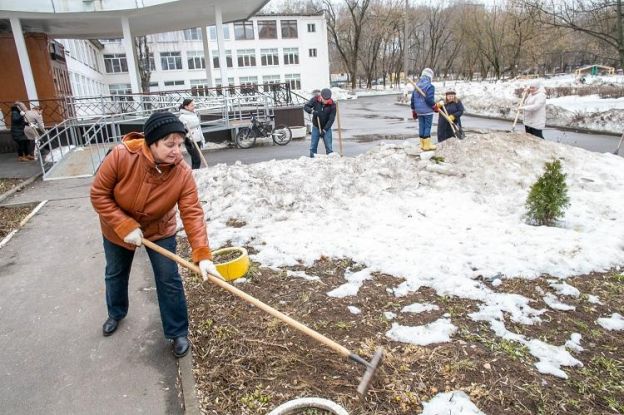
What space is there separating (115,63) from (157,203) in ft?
162

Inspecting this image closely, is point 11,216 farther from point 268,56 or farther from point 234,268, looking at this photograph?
point 268,56

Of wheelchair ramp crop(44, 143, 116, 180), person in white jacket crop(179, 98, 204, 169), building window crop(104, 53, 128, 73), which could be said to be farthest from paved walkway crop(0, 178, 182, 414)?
building window crop(104, 53, 128, 73)

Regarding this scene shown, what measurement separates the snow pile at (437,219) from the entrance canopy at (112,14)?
9623 mm

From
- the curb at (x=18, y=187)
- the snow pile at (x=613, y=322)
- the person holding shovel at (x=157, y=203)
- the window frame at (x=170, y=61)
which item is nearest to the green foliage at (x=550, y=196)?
the snow pile at (x=613, y=322)

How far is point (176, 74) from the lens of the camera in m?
48.0

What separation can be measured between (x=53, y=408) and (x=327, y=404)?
173 centimetres

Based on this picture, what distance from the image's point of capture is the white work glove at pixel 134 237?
2.94 metres

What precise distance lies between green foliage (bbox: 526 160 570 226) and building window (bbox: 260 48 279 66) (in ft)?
154

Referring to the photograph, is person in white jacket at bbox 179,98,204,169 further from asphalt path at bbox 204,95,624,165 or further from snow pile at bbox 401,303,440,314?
snow pile at bbox 401,303,440,314

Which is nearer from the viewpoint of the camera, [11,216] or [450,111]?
[11,216]

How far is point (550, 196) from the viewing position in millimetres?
5410

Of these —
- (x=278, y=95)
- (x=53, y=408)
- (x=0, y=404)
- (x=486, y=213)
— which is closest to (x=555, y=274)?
(x=486, y=213)

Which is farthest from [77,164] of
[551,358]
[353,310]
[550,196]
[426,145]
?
[551,358]

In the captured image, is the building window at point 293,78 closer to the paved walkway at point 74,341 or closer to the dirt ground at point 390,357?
the paved walkway at point 74,341
